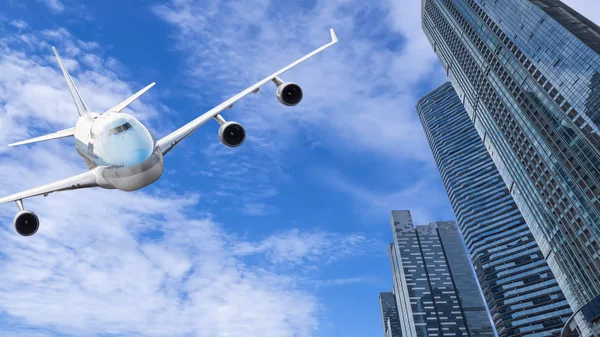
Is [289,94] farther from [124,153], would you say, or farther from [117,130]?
[124,153]

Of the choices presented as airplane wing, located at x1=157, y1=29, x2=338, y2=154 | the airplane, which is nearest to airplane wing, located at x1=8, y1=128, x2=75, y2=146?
the airplane

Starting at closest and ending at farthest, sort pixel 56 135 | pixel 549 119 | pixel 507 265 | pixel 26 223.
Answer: pixel 26 223
pixel 56 135
pixel 549 119
pixel 507 265

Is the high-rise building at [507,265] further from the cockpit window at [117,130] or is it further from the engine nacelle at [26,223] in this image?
the cockpit window at [117,130]

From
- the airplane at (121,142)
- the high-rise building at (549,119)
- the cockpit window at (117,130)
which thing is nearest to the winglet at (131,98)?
the airplane at (121,142)

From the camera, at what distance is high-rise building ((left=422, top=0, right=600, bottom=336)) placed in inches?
3002

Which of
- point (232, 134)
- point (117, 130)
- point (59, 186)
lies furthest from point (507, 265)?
point (117, 130)

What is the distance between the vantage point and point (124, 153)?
15.9 metres

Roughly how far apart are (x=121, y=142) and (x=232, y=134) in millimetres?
5936

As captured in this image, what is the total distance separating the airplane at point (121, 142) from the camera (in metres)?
16.0

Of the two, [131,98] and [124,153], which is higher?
[131,98]

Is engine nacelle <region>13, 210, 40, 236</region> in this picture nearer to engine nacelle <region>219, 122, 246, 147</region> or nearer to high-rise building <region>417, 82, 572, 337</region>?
engine nacelle <region>219, 122, 246, 147</region>

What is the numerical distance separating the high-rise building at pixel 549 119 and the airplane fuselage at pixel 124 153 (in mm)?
70805

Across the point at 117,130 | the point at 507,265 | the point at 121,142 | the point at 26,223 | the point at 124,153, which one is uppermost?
the point at 507,265

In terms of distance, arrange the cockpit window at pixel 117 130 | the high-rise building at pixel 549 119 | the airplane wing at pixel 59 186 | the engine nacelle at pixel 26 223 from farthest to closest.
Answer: the high-rise building at pixel 549 119 → the engine nacelle at pixel 26 223 → the airplane wing at pixel 59 186 → the cockpit window at pixel 117 130
